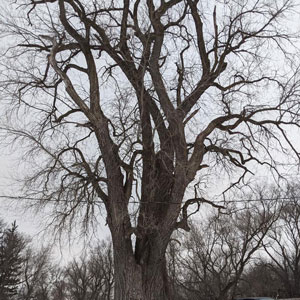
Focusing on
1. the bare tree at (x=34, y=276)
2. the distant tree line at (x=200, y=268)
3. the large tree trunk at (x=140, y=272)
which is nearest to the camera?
the large tree trunk at (x=140, y=272)

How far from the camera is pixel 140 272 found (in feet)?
26.8

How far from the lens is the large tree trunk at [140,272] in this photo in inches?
314

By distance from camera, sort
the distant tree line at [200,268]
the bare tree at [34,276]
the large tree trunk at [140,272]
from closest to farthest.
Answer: the large tree trunk at [140,272] < the distant tree line at [200,268] < the bare tree at [34,276]

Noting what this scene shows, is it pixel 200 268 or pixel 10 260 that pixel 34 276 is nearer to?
pixel 10 260

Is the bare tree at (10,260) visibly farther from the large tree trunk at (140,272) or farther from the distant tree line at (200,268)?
the large tree trunk at (140,272)

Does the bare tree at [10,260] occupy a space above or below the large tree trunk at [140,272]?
above

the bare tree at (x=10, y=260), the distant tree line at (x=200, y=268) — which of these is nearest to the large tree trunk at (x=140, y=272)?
the distant tree line at (x=200, y=268)

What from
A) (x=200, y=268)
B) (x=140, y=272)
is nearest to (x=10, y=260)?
(x=200, y=268)

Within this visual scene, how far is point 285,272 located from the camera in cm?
3616

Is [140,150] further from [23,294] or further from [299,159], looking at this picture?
[23,294]

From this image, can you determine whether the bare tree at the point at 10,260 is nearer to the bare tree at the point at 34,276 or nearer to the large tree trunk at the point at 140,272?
the bare tree at the point at 34,276

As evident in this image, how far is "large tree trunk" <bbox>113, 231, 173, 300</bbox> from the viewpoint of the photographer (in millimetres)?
7973

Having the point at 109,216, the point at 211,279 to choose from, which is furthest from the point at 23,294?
the point at 109,216

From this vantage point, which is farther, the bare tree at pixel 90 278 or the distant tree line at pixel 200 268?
the bare tree at pixel 90 278
